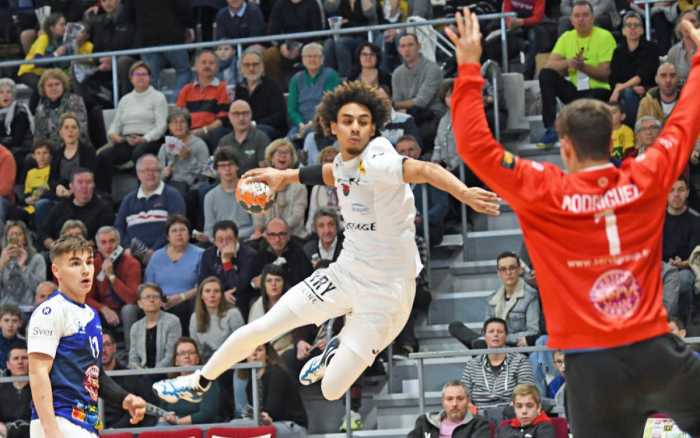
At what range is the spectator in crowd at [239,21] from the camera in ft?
60.0

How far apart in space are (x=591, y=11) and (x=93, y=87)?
6.48m

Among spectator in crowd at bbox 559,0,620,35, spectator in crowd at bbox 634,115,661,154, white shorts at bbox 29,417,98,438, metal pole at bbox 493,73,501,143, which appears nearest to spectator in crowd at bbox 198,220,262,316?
metal pole at bbox 493,73,501,143

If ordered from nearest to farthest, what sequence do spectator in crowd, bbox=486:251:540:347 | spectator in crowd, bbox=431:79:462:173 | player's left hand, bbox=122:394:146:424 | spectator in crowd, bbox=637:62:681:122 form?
1. player's left hand, bbox=122:394:146:424
2. spectator in crowd, bbox=486:251:540:347
3. spectator in crowd, bbox=637:62:681:122
4. spectator in crowd, bbox=431:79:462:173

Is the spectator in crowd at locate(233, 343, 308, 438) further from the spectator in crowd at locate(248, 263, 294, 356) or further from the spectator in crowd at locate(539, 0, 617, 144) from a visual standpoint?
the spectator in crowd at locate(539, 0, 617, 144)

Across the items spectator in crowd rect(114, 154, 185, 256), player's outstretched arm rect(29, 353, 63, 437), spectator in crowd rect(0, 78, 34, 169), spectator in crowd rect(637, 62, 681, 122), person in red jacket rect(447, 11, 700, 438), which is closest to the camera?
person in red jacket rect(447, 11, 700, 438)

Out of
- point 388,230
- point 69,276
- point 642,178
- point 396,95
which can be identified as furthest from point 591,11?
point 642,178

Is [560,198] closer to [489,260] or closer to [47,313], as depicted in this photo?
[47,313]

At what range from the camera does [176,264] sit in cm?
1498

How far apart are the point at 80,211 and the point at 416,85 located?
401cm

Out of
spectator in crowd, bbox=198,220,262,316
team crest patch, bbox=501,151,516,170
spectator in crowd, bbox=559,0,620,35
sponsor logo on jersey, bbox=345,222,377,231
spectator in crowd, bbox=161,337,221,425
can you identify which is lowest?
spectator in crowd, bbox=161,337,221,425

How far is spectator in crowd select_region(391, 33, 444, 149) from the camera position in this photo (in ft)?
52.4

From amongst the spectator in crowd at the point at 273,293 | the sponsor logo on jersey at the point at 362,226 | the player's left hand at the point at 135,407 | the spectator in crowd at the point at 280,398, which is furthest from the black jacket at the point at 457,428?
the player's left hand at the point at 135,407

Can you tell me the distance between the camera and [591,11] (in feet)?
52.6

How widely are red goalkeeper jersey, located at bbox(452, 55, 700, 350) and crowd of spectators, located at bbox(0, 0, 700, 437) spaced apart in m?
5.67
